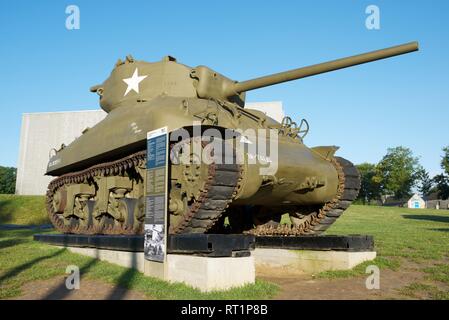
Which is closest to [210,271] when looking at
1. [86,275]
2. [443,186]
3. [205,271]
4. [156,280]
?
[205,271]

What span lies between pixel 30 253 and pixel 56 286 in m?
3.86

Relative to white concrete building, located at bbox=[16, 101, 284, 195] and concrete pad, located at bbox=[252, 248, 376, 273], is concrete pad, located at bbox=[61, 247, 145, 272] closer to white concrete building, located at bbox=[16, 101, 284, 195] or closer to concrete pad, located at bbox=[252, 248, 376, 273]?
concrete pad, located at bbox=[252, 248, 376, 273]

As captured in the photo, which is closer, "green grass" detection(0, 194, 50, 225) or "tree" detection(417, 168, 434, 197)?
"green grass" detection(0, 194, 50, 225)

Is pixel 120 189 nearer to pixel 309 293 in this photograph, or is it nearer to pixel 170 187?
pixel 170 187

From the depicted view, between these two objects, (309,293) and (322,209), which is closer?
(309,293)

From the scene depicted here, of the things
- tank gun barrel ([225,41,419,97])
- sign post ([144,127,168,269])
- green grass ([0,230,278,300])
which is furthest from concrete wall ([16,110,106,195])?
sign post ([144,127,168,269])

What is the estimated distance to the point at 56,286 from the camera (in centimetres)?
716

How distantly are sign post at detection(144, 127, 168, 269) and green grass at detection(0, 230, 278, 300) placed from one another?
509mm

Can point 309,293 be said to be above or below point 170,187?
below

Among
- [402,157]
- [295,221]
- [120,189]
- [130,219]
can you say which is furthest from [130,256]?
[402,157]

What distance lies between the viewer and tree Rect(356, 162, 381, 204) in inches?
3280

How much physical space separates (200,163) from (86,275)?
9.43 feet

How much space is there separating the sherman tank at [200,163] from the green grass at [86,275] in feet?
3.30

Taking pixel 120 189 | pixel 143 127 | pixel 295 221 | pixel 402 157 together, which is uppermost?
pixel 402 157
